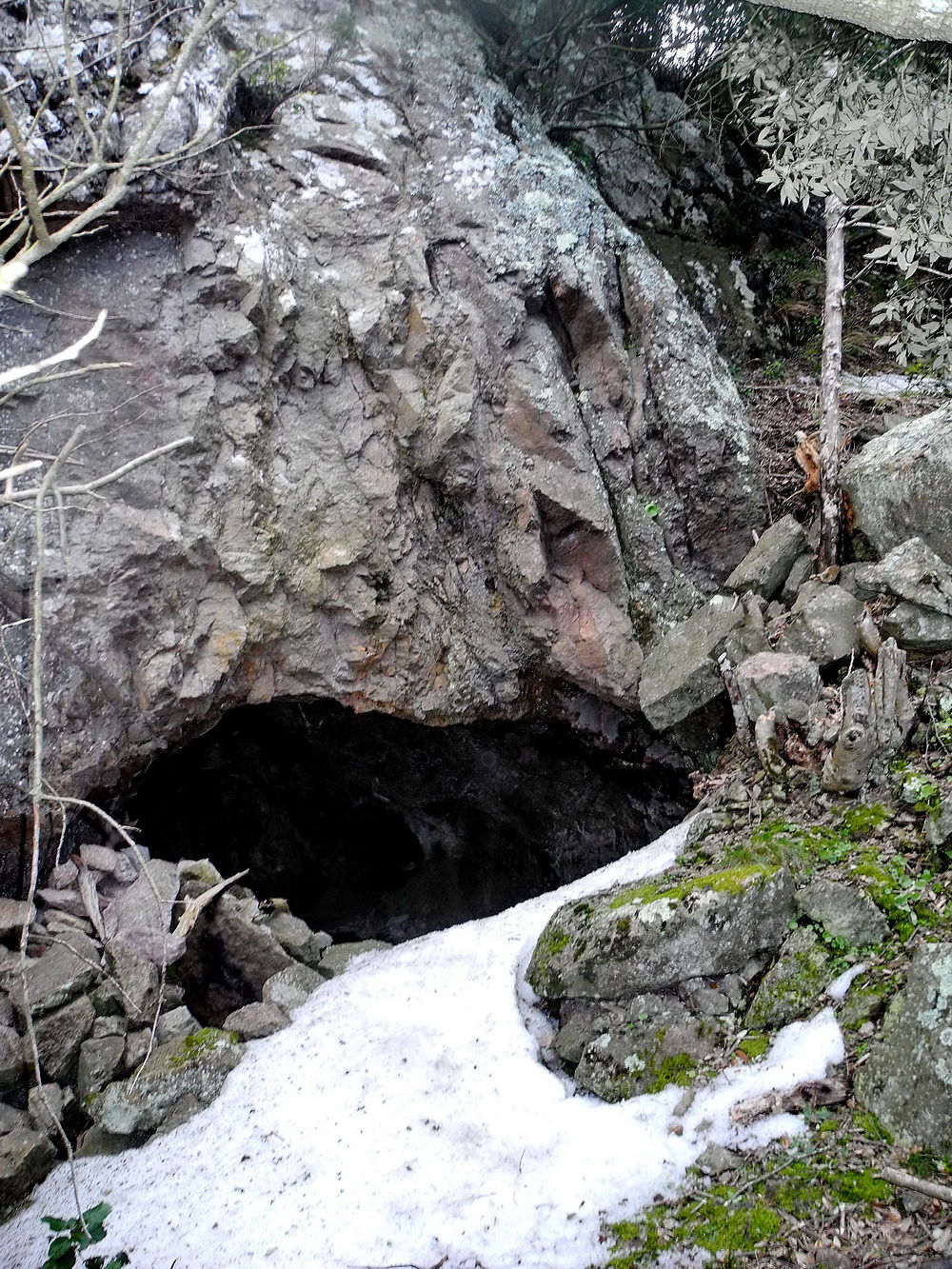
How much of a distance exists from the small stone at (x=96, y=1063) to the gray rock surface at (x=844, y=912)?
382 centimetres

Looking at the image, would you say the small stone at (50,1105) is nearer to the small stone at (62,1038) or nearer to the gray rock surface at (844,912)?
the small stone at (62,1038)

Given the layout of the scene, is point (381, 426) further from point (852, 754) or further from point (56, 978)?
point (56, 978)

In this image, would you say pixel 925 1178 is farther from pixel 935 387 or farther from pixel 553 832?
pixel 935 387

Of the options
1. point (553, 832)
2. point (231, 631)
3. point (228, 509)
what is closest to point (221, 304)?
point (228, 509)

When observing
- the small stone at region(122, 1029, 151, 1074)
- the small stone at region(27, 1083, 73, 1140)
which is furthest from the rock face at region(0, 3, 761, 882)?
the small stone at region(27, 1083, 73, 1140)

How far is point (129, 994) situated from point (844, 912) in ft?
13.1

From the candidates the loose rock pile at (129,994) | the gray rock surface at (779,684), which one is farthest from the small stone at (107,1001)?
the gray rock surface at (779,684)

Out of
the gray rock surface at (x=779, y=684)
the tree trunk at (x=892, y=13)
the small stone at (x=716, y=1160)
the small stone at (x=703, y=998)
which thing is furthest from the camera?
the gray rock surface at (x=779, y=684)

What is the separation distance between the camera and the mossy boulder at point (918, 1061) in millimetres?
2629

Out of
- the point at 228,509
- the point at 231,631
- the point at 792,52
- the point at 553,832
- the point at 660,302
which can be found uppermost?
the point at 792,52

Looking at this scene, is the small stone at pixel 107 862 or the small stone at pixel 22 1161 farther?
the small stone at pixel 107 862

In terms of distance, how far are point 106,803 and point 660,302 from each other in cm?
595

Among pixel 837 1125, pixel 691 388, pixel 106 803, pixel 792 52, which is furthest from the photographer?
pixel 691 388

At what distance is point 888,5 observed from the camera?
1.85 m
